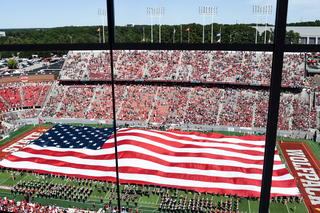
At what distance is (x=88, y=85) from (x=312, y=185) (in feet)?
72.8

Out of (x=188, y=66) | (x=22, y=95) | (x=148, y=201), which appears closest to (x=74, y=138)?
(x=148, y=201)

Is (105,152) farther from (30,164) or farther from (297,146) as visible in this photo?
(297,146)

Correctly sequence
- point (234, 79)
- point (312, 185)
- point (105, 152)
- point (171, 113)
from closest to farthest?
1. point (312, 185)
2. point (105, 152)
3. point (171, 113)
4. point (234, 79)

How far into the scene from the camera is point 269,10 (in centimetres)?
2880

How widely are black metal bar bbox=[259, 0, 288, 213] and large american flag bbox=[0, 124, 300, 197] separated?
9.08 metres

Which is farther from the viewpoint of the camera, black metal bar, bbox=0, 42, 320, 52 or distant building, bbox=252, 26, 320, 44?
distant building, bbox=252, 26, 320, 44

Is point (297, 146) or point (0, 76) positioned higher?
point (0, 76)

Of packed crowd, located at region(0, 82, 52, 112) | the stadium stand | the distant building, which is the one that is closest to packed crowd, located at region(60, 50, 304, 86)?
the stadium stand

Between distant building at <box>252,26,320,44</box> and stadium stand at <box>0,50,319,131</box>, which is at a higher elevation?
distant building at <box>252,26,320,44</box>

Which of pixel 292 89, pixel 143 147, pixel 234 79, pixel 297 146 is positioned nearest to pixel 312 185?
pixel 297 146

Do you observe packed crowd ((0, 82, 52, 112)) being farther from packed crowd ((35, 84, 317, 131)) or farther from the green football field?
the green football field

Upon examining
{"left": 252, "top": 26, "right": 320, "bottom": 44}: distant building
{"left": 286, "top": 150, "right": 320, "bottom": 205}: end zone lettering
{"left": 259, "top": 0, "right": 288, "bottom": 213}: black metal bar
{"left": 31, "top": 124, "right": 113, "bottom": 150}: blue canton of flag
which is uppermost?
{"left": 252, "top": 26, "right": 320, "bottom": 44}: distant building

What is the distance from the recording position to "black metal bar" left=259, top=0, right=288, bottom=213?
0.97 metres

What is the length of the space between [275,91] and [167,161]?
441 inches
